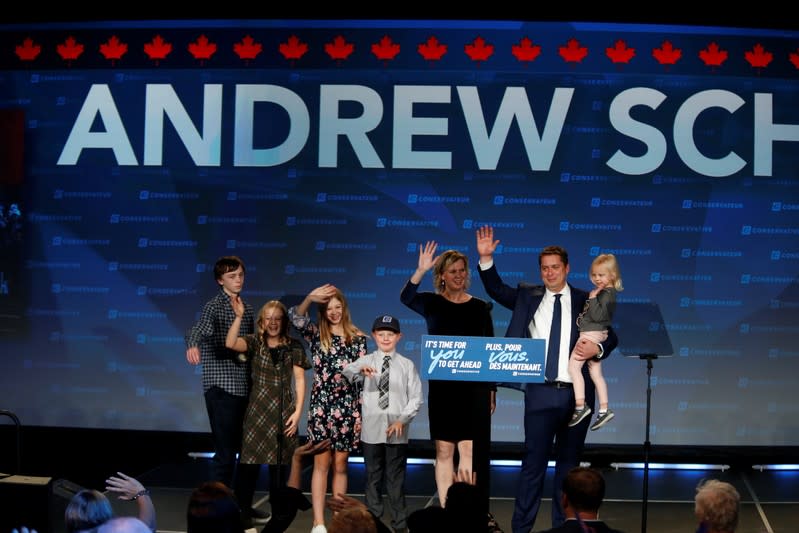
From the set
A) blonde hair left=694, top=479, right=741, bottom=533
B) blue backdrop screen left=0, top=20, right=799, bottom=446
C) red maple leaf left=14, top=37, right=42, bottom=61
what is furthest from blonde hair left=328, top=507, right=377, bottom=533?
red maple leaf left=14, top=37, right=42, bottom=61

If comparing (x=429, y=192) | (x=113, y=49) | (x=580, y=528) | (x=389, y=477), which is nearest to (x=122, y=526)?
(x=580, y=528)

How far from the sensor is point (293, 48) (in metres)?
8.84

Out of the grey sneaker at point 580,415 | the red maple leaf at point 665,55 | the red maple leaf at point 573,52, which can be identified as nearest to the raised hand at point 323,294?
the grey sneaker at point 580,415

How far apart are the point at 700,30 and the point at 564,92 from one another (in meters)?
1.26

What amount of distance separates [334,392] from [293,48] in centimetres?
368

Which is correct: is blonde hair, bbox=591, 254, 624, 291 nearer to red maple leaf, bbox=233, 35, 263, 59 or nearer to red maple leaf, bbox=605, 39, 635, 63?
red maple leaf, bbox=605, 39, 635, 63

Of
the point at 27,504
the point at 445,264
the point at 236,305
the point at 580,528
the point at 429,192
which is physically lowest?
the point at 27,504

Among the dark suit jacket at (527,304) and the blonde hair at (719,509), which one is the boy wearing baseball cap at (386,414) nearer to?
the dark suit jacket at (527,304)

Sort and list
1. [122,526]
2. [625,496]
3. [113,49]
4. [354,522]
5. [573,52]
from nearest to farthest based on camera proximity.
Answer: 1. [354,522]
2. [122,526]
3. [625,496]
4. [573,52]
5. [113,49]

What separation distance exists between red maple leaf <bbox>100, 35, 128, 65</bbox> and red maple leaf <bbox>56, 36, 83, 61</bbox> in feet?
0.69

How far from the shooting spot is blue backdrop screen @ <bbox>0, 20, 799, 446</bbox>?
873 cm

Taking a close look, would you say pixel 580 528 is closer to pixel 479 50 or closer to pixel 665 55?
pixel 479 50

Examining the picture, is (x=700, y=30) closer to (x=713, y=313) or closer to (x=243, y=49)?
(x=713, y=313)

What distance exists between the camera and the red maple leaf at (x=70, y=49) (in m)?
9.02
